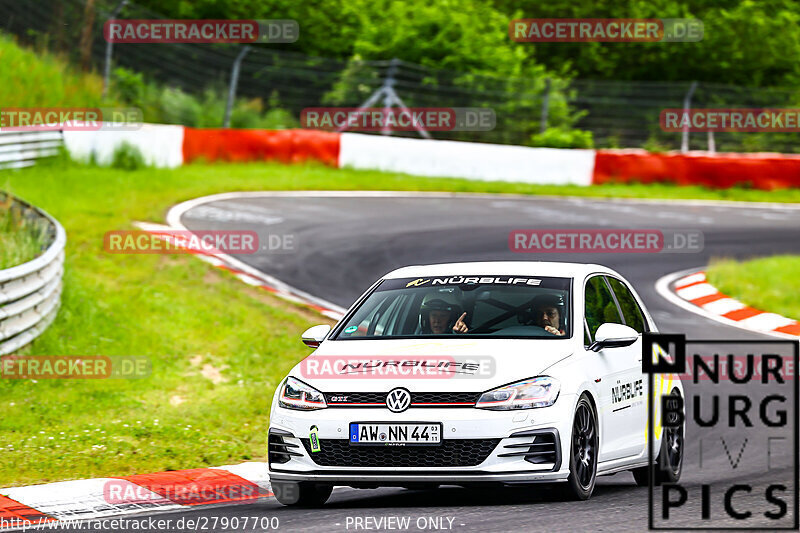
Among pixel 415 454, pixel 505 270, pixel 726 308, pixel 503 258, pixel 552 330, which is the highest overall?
pixel 505 270

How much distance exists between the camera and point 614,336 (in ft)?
25.1

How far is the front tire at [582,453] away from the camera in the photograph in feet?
23.6

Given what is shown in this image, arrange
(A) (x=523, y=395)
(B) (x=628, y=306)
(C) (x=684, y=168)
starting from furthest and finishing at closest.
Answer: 1. (C) (x=684, y=168)
2. (B) (x=628, y=306)
3. (A) (x=523, y=395)

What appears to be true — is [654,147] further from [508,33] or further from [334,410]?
[334,410]

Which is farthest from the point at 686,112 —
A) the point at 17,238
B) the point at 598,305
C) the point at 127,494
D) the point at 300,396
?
the point at 300,396

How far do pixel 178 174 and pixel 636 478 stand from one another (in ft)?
54.9

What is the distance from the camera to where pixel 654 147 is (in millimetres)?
30328

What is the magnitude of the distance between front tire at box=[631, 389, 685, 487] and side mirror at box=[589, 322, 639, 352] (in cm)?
121

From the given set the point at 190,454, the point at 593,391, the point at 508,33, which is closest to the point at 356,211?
the point at 190,454

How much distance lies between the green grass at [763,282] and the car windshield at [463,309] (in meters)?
9.08

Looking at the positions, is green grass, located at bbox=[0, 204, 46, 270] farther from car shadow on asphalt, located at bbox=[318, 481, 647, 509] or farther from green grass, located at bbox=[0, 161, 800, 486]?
car shadow on asphalt, located at bbox=[318, 481, 647, 509]

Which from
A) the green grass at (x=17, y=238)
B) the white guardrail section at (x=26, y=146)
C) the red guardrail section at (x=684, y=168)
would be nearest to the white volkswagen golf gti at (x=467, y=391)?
the green grass at (x=17, y=238)

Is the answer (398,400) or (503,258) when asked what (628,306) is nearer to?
(398,400)

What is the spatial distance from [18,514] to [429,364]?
2.44 meters
